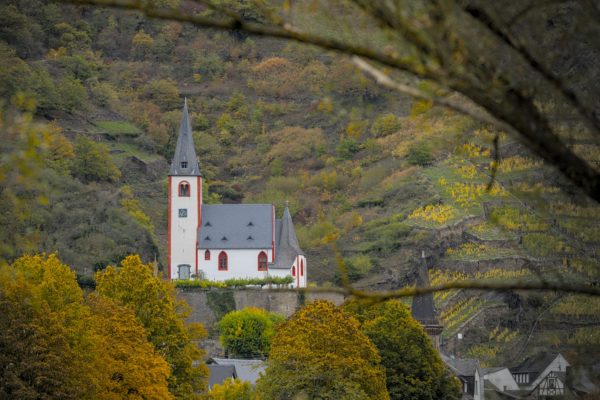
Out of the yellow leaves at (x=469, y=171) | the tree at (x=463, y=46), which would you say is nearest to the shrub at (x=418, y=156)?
the yellow leaves at (x=469, y=171)

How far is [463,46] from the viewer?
6773mm

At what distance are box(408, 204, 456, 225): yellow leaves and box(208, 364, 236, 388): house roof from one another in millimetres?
25917

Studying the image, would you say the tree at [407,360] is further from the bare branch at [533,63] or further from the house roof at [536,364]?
the bare branch at [533,63]

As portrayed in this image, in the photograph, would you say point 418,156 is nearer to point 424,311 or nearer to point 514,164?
point 424,311

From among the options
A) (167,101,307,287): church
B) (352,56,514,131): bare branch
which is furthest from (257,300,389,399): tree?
(352,56,514,131): bare branch

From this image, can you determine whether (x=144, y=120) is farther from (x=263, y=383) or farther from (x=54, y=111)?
(x=263, y=383)

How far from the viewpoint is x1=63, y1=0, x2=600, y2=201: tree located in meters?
6.53

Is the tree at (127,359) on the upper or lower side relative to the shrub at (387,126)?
lower

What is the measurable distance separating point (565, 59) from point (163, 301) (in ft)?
130

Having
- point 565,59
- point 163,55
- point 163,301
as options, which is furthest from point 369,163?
point 565,59

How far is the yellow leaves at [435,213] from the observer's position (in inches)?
3179

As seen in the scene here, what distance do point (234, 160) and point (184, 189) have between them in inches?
1628

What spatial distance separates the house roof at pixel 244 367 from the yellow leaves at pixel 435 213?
69.2 ft

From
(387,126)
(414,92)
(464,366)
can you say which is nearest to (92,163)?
(387,126)
